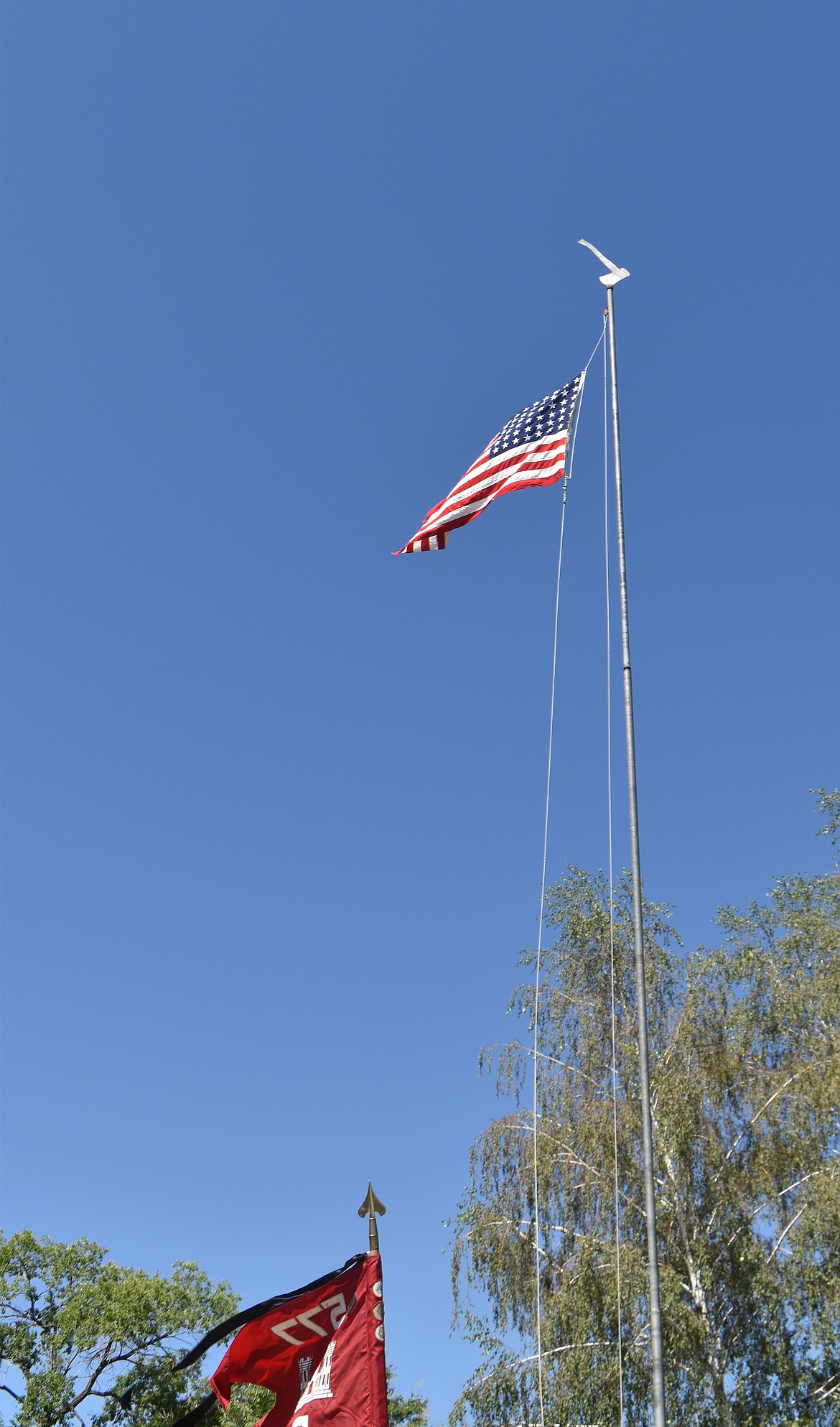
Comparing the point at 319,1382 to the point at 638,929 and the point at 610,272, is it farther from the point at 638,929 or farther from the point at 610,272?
the point at 610,272

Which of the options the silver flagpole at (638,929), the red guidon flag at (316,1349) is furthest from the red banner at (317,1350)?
the silver flagpole at (638,929)

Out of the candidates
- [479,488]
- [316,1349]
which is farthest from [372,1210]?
[479,488]

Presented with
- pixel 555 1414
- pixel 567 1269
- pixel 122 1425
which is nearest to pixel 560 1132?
pixel 567 1269

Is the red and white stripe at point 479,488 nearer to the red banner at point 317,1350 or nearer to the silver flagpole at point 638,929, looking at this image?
the silver flagpole at point 638,929

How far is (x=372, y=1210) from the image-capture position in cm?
941

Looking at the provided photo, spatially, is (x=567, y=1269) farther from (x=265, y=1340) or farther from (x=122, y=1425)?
(x=122, y=1425)

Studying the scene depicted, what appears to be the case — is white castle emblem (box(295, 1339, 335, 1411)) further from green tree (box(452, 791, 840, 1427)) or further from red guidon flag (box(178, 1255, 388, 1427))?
green tree (box(452, 791, 840, 1427))

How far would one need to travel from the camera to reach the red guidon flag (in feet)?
30.3

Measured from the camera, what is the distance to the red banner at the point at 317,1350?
364 inches

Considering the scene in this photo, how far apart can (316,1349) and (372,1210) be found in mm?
1096

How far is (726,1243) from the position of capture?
736 inches

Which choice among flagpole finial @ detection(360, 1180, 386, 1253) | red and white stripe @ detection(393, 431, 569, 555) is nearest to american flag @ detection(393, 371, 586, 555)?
red and white stripe @ detection(393, 431, 569, 555)

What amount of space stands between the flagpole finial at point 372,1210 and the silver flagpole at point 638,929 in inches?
80.4

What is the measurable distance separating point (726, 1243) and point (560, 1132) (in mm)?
3147
